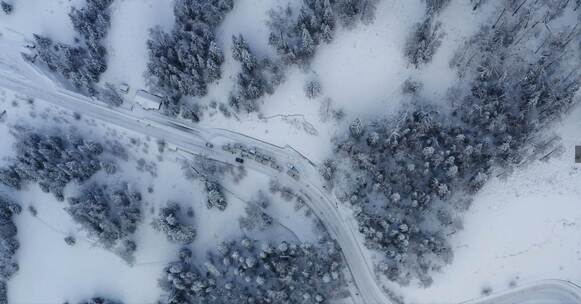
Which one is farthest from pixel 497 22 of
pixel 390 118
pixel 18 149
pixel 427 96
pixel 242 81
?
pixel 18 149

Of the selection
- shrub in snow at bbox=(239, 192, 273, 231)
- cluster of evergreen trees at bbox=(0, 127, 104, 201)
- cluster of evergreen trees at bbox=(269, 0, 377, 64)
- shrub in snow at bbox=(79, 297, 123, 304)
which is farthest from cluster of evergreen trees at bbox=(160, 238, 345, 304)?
cluster of evergreen trees at bbox=(269, 0, 377, 64)

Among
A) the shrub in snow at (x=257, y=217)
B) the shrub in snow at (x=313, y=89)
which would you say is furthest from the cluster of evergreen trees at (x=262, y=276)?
the shrub in snow at (x=313, y=89)

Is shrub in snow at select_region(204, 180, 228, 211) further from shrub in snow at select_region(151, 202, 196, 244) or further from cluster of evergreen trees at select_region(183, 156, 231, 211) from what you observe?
shrub in snow at select_region(151, 202, 196, 244)

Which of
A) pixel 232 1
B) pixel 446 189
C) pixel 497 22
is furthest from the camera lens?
pixel 232 1

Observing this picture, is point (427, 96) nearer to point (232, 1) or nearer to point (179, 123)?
point (232, 1)

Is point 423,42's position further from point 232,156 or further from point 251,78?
point 232,156

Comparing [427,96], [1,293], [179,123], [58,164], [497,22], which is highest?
[497,22]

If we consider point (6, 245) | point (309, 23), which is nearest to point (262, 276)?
point (309, 23)
